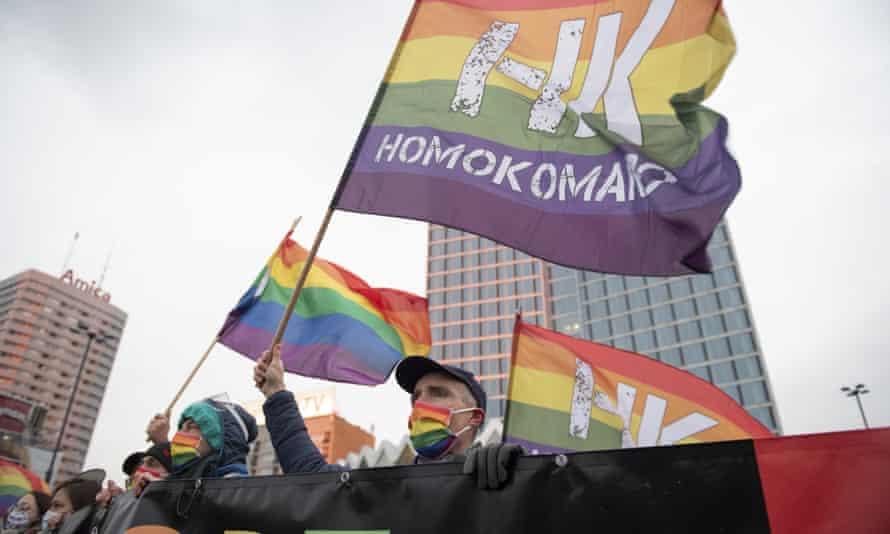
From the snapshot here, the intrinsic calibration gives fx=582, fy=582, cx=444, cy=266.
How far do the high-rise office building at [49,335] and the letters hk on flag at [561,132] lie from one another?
156584mm

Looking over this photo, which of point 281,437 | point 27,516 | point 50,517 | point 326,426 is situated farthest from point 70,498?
point 326,426

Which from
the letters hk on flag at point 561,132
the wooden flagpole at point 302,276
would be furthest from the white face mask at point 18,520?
the letters hk on flag at point 561,132

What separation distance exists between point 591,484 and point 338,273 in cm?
535

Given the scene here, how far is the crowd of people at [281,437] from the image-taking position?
8.61 ft

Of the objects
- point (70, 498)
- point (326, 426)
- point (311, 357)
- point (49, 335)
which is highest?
point (49, 335)

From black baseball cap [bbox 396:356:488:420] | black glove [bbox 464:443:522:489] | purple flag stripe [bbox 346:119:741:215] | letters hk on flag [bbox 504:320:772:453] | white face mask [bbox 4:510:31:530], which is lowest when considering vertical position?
white face mask [bbox 4:510:31:530]

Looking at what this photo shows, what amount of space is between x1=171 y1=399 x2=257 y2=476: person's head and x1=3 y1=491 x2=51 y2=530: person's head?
324 cm

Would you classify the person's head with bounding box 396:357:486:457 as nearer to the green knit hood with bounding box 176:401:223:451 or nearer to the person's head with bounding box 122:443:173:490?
the green knit hood with bounding box 176:401:223:451

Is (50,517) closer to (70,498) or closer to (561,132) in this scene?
(70,498)

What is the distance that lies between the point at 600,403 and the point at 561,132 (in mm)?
3601

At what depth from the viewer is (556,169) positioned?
10.8 feet

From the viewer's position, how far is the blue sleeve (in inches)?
107

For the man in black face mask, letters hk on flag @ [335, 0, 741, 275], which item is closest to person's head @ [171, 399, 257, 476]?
the man in black face mask

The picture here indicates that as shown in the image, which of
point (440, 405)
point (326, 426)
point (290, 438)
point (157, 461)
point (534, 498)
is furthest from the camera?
point (326, 426)
